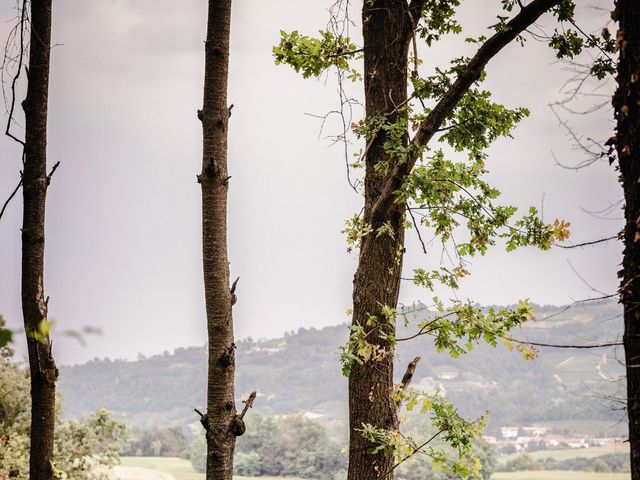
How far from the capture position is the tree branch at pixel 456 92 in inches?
185

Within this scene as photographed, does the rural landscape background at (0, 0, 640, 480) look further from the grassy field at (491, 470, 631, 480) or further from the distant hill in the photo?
the distant hill

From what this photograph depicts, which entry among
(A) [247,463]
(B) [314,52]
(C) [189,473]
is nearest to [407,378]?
(B) [314,52]

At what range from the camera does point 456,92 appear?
5043mm

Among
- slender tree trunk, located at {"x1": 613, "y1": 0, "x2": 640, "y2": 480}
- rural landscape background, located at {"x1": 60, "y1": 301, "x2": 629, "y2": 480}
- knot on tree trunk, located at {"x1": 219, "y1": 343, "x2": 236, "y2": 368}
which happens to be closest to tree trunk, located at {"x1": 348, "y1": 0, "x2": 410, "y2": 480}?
knot on tree trunk, located at {"x1": 219, "y1": 343, "x2": 236, "y2": 368}

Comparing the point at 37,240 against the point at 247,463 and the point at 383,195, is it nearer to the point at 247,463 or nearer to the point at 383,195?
the point at 383,195

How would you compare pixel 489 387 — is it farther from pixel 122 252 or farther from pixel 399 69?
pixel 399 69

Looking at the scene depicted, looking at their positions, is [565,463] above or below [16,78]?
below

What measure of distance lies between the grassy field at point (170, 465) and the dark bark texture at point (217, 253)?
1993 inches

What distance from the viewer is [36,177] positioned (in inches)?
179

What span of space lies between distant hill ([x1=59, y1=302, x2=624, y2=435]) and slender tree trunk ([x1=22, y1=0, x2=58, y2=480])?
3564 inches

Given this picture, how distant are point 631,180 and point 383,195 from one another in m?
2.48

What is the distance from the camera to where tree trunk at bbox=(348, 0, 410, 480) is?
518 centimetres

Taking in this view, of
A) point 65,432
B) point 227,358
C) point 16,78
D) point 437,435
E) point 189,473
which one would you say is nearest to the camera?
point 227,358

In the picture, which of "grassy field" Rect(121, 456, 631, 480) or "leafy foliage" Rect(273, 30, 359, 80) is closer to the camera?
"leafy foliage" Rect(273, 30, 359, 80)
